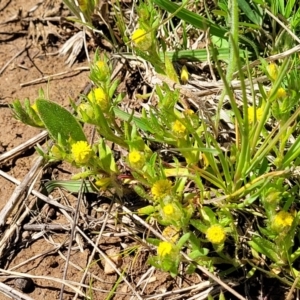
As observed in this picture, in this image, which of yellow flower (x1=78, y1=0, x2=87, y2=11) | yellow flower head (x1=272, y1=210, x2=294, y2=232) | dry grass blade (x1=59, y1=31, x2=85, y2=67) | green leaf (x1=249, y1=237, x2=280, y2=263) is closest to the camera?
yellow flower head (x1=272, y1=210, x2=294, y2=232)

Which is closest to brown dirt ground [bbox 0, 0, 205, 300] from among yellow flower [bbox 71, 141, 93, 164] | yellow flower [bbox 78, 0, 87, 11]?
yellow flower [bbox 78, 0, 87, 11]

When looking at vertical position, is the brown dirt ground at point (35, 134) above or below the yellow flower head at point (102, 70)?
below

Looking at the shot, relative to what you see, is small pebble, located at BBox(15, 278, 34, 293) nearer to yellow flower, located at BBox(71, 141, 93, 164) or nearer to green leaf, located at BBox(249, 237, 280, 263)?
yellow flower, located at BBox(71, 141, 93, 164)

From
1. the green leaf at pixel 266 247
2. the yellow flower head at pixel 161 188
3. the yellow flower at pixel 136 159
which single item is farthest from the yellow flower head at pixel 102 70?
the green leaf at pixel 266 247

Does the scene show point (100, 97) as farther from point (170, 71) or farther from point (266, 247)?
point (266, 247)

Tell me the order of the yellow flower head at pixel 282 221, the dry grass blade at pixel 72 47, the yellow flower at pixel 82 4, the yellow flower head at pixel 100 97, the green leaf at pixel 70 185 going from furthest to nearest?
the dry grass blade at pixel 72 47, the yellow flower at pixel 82 4, the green leaf at pixel 70 185, the yellow flower head at pixel 100 97, the yellow flower head at pixel 282 221

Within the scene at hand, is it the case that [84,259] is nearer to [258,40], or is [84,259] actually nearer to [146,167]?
[146,167]

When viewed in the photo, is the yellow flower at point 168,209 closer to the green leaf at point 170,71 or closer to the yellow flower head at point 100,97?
the yellow flower head at point 100,97
